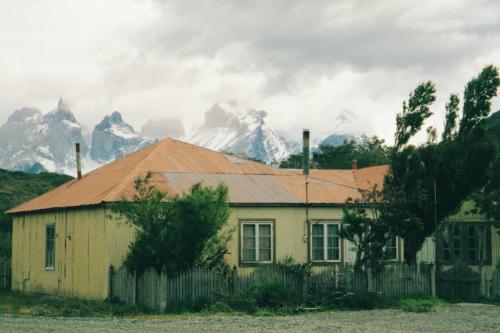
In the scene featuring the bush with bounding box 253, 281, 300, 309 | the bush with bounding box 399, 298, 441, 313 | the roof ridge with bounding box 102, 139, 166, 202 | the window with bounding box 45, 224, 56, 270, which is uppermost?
the roof ridge with bounding box 102, 139, 166, 202

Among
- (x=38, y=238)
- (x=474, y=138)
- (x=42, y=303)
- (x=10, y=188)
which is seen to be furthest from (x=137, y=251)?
(x=10, y=188)

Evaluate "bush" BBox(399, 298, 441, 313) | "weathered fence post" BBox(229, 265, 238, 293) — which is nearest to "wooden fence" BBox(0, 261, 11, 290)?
"weathered fence post" BBox(229, 265, 238, 293)

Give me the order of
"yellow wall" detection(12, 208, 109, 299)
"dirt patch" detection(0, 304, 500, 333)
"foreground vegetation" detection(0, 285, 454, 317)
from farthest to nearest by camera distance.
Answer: "yellow wall" detection(12, 208, 109, 299) → "foreground vegetation" detection(0, 285, 454, 317) → "dirt patch" detection(0, 304, 500, 333)

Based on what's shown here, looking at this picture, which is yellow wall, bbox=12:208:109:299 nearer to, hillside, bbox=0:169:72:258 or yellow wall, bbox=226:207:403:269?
yellow wall, bbox=226:207:403:269

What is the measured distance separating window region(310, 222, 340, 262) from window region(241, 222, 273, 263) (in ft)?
5.56

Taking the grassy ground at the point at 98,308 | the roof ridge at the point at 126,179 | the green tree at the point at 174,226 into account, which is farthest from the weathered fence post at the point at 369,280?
the roof ridge at the point at 126,179

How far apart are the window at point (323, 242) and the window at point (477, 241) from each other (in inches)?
236

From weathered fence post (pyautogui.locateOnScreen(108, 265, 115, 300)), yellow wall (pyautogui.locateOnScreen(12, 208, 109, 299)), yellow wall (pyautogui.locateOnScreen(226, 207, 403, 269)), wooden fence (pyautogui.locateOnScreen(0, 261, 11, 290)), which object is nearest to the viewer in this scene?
weathered fence post (pyautogui.locateOnScreen(108, 265, 115, 300))

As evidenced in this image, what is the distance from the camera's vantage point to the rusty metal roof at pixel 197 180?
2998 cm

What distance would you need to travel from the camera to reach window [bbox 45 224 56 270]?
3177cm

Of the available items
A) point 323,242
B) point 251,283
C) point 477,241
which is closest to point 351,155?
point 477,241

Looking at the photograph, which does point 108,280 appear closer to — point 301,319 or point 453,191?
point 301,319

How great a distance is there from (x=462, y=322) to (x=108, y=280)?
1096cm

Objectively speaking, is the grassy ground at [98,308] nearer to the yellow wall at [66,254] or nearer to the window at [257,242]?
the yellow wall at [66,254]
